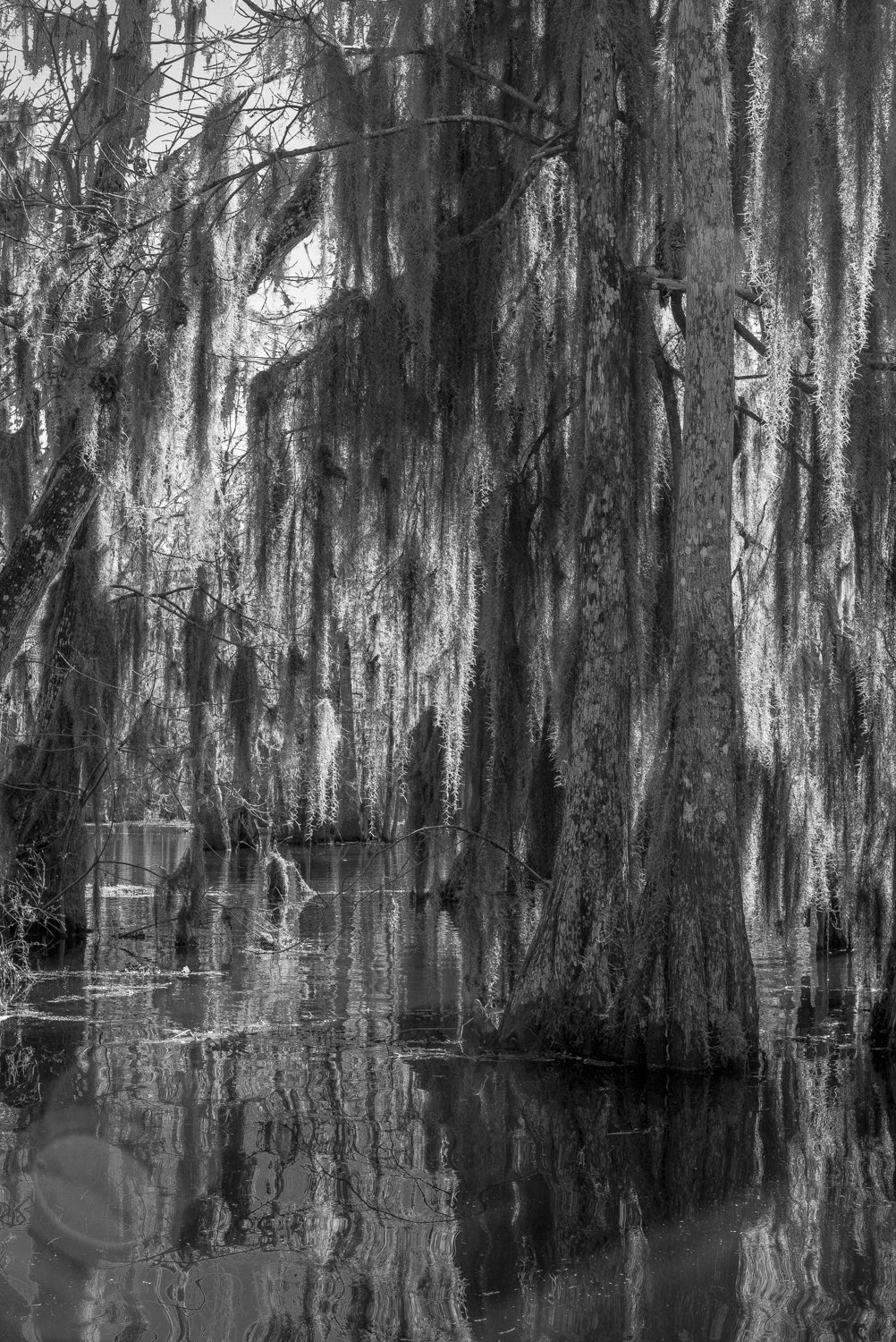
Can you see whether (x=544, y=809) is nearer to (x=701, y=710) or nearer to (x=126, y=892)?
(x=701, y=710)

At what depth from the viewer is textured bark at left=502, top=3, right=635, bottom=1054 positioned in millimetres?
6738

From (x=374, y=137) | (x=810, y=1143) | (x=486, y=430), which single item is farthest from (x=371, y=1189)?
(x=374, y=137)

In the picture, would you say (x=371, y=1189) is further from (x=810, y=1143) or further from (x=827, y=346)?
(x=827, y=346)

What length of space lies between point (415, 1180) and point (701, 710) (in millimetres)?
2604

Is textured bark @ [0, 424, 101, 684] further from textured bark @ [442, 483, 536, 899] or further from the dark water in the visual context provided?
textured bark @ [442, 483, 536, 899]

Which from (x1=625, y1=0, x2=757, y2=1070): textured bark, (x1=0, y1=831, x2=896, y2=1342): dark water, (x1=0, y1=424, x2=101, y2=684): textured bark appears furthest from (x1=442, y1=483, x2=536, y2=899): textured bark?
(x1=0, y1=424, x2=101, y2=684): textured bark

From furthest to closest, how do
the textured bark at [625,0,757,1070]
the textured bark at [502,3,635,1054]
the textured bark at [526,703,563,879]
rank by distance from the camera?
the textured bark at [526,703,563,879] → the textured bark at [502,3,635,1054] → the textured bark at [625,0,757,1070]

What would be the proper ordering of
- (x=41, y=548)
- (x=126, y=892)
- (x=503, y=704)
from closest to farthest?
(x=503, y=704) → (x=41, y=548) → (x=126, y=892)

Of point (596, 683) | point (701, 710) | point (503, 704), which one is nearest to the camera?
point (701, 710)

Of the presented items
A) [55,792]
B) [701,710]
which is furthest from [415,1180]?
[55,792]

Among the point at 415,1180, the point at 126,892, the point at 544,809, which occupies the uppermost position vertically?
the point at 544,809

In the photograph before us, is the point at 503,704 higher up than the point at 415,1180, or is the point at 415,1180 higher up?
the point at 503,704

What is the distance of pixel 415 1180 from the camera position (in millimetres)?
5082

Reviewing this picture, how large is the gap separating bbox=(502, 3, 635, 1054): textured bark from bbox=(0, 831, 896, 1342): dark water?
37cm
